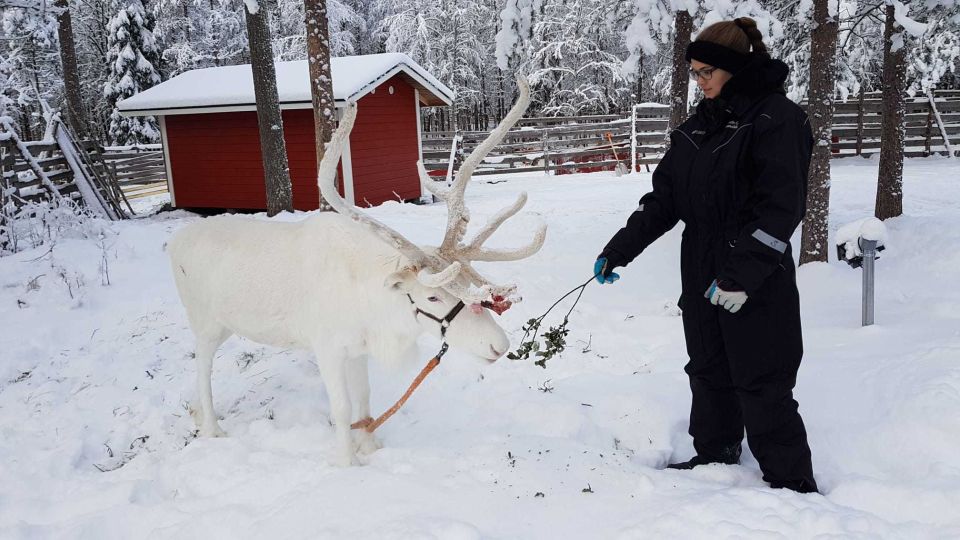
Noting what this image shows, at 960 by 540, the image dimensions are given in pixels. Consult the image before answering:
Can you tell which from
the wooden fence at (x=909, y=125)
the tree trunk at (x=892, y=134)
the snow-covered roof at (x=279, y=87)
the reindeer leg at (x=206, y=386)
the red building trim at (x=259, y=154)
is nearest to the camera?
the reindeer leg at (x=206, y=386)

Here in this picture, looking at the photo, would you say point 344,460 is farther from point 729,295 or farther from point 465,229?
point 729,295

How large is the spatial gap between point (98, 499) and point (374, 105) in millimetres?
11892

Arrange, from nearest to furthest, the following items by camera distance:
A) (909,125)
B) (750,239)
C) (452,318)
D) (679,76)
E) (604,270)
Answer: (750,239) < (452,318) < (604,270) < (679,76) < (909,125)

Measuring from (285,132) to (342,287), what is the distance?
36.2ft

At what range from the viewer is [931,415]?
314 cm

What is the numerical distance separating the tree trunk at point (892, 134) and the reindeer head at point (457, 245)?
24.2 feet

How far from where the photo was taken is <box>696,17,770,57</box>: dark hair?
265 centimetres

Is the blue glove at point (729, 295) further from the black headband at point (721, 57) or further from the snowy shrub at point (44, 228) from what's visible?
the snowy shrub at point (44, 228)

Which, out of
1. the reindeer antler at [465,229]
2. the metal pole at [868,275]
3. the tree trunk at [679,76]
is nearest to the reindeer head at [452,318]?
the reindeer antler at [465,229]

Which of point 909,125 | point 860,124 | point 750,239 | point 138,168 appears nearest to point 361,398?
point 750,239

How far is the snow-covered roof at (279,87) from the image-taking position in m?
12.4

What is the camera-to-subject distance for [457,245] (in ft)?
10.4

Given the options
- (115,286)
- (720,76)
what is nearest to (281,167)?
(115,286)

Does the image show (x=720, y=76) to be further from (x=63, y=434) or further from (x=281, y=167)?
(x=281, y=167)
